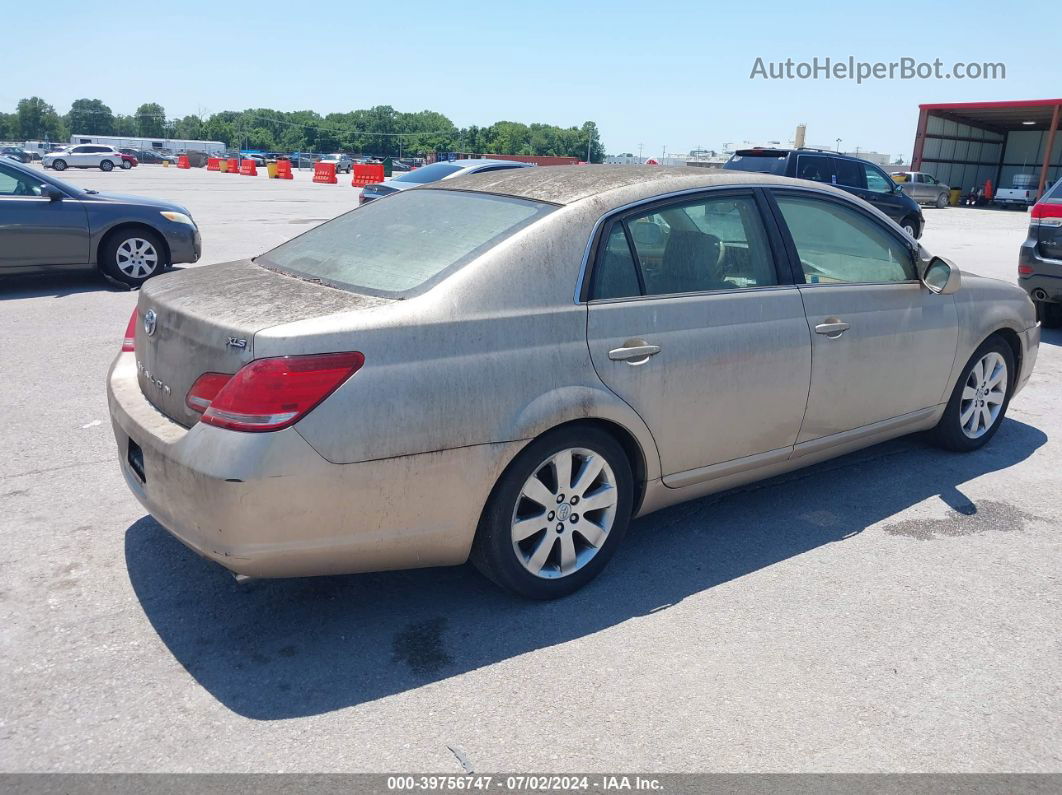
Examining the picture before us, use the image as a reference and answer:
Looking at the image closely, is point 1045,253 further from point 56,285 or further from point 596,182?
point 56,285

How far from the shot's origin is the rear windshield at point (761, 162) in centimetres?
1633

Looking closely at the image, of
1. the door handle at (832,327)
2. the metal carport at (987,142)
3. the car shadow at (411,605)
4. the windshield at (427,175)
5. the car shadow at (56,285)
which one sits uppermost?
the metal carport at (987,142)

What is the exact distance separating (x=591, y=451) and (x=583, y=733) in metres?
1.08

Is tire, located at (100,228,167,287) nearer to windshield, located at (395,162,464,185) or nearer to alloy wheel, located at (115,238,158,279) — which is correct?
alloy wheel, located at (115,238,158,279)

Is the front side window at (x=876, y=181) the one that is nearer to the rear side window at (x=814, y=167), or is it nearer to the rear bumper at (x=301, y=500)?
the rear side window at (x=814, y=167)

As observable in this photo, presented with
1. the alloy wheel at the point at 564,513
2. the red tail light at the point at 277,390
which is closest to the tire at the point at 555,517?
the alloy wheel at the point at 564,513

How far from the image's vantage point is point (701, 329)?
3.67 meters

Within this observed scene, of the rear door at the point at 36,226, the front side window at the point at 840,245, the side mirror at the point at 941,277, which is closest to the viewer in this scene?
the front side window at the point at 840,245

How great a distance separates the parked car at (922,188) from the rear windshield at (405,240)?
37512mm

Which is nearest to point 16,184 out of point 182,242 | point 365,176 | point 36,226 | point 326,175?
point 36,226

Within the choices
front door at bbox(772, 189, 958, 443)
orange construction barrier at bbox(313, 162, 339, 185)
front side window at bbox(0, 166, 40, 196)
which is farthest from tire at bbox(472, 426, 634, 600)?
orange construction barrier at bbox(313, 162, 339, 185)

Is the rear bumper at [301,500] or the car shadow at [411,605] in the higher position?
the rear bumper at [301,500]

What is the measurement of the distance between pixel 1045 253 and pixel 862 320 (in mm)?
5439

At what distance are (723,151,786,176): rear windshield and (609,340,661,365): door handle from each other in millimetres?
13674
